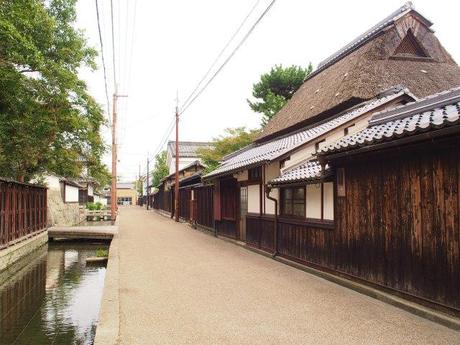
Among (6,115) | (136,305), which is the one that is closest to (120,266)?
(136,305)

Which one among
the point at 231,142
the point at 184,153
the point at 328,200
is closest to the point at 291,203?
the point at 328,200

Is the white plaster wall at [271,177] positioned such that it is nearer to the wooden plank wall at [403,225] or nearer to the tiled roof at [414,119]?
the wooden plank wall at [403,225]

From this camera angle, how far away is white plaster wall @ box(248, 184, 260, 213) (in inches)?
525

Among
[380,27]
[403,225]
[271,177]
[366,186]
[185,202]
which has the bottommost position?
[185,202]

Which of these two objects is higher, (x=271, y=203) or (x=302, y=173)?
(x=302, y=173)

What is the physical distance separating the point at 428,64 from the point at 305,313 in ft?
Result: 52.3

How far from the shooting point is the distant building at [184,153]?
169 ft

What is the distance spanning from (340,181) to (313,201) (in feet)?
4.54

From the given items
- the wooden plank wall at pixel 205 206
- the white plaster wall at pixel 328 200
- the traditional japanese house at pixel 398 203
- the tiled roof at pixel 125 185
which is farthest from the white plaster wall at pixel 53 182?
the tiled roof at pixel 125 185

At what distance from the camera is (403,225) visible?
21.1 feet

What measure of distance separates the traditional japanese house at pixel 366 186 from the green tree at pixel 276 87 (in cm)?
702

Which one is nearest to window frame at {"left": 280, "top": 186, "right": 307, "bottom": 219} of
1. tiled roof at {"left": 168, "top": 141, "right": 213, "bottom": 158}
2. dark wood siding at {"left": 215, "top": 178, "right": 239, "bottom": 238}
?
dark wood siding at {"left": 215, "top": 178, "right": 239, "bottom": 238}

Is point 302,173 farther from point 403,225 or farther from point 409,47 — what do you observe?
point 409,47

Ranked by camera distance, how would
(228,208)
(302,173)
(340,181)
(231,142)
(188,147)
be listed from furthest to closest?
(188,147), (231,142), (228,208), (302,173), (340,181)
